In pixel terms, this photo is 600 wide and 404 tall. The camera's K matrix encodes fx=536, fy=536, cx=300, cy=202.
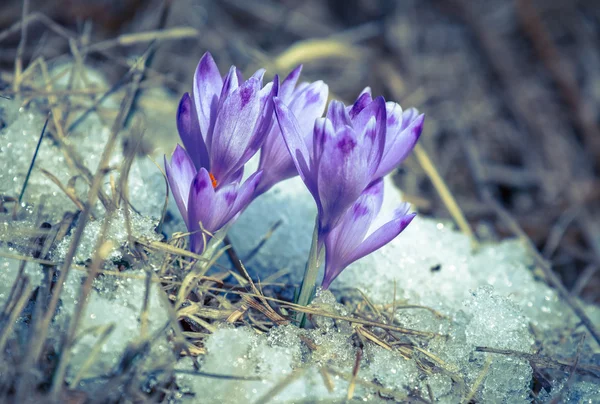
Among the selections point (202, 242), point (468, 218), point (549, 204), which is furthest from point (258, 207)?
point (549, 204)

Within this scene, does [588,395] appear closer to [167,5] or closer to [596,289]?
[596,289]

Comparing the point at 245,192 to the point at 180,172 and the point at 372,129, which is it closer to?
the point at 180,172

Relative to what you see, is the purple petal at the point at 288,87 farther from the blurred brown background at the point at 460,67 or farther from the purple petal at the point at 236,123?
the blurred brown background at the point at 460,67

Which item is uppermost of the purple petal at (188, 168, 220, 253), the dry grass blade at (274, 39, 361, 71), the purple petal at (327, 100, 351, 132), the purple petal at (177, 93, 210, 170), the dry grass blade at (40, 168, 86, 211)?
the dry grass blade at (274, 39, 361, 71)

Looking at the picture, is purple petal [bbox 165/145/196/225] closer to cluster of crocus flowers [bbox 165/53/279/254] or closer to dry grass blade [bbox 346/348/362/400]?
cluster of crocus flowers [bbox 165/53/279/254]

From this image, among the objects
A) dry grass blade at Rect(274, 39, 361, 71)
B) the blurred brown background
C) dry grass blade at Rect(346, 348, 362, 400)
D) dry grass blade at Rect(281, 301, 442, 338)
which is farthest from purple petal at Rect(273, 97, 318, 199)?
dry grass blade at Rect(274, 39, 361, 71)

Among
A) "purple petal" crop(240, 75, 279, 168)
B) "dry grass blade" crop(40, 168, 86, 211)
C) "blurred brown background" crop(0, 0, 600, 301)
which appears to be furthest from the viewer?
"blurred brown background" crop(0, 0, 600, 301)

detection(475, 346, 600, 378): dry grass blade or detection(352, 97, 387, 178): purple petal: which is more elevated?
detection(352, 97, 387, 178): purple petal

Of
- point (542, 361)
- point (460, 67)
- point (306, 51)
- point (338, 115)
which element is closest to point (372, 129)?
point (338, 115)
